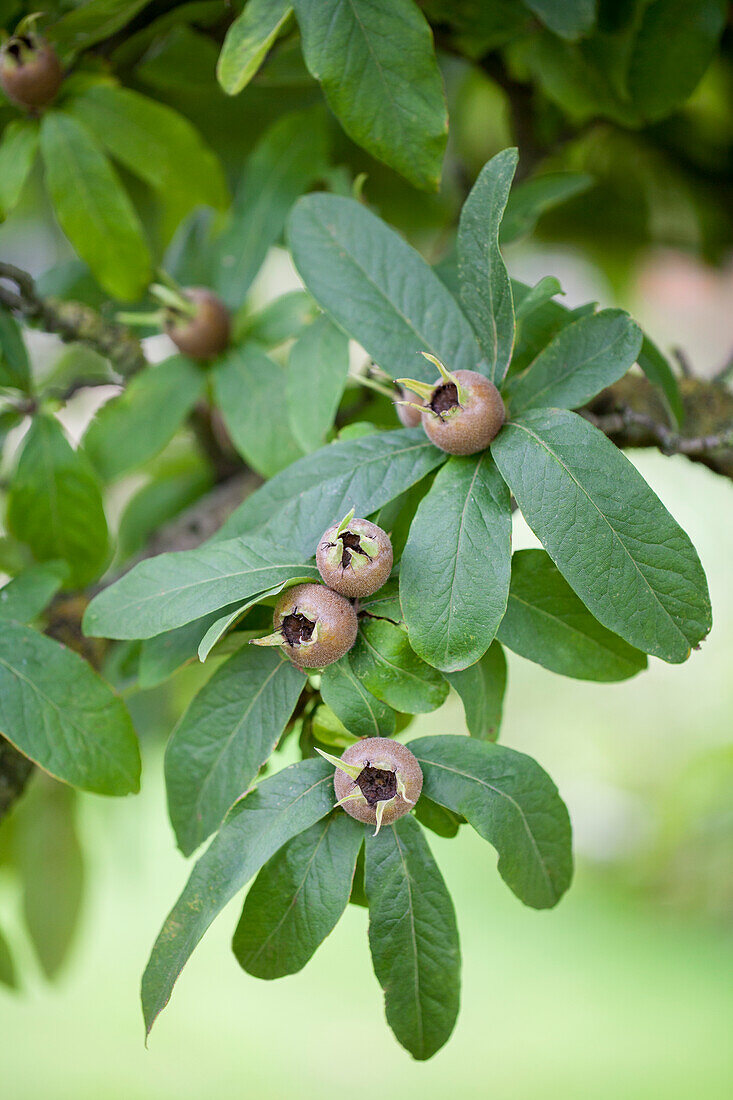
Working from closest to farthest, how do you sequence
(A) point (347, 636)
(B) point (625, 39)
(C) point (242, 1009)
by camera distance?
(A) point (347, 636) < (B) point (625, 39) < (C) point (242, 1009)

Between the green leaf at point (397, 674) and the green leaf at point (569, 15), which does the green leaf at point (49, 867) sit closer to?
the green leaf at point (397, 674)

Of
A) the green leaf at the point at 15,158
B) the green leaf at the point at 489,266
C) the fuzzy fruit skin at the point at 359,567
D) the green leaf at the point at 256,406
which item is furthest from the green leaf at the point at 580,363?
the green leaf at the point at 15,158

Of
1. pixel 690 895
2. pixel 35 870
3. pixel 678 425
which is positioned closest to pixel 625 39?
pixel 678 425

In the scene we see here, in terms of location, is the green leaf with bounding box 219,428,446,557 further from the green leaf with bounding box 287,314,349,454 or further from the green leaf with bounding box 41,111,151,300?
the green leaf with bounding box 41,111,151,300

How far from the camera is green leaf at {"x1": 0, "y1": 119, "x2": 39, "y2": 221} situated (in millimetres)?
730

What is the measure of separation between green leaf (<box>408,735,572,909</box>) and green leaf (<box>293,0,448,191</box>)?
399mm

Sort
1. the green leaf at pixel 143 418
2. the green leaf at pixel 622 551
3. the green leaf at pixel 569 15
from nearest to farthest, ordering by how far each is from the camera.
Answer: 1. the green leaf at pixel 622 551
2. the green leaf at pixel 569 15
3. the green leaf at pixel 143 418

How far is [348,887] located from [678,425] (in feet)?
1.48

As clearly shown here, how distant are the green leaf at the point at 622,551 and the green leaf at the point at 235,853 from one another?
19 centimetres

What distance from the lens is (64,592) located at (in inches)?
36.5

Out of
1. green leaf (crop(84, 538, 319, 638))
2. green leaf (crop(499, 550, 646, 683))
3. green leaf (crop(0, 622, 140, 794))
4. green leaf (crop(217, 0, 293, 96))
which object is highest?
green leaf (crop(217, 0, 293, 96))

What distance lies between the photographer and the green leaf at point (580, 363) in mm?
526

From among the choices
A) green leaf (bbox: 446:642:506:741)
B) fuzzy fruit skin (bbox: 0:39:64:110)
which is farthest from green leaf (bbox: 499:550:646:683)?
fuzzy fruit skin (bbox: 0:39:64:110)

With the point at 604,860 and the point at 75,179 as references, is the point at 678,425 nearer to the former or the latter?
the point at 75,179
